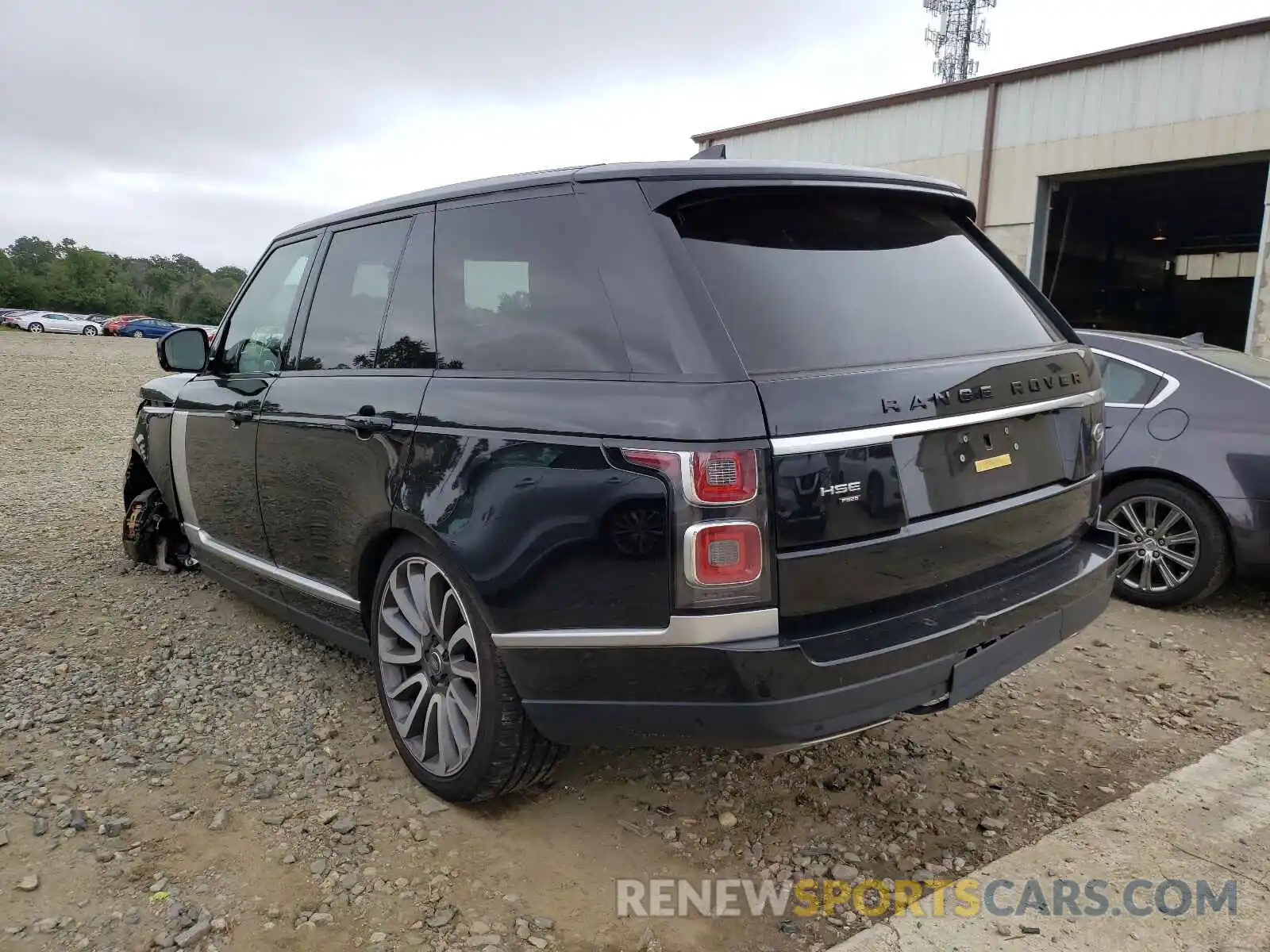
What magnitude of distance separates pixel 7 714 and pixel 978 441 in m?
3.49

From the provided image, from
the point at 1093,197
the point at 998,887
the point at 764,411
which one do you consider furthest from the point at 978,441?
the point at 1093,197

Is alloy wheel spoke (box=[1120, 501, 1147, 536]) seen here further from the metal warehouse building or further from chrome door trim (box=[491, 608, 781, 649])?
the metal warehouse building

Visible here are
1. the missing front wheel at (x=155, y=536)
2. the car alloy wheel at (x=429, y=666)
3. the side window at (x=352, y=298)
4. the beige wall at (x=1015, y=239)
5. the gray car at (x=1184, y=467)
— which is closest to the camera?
the car alloy wheel at (x=429, y=666)

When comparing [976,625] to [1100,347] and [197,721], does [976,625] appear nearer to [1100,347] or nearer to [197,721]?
[197,721]

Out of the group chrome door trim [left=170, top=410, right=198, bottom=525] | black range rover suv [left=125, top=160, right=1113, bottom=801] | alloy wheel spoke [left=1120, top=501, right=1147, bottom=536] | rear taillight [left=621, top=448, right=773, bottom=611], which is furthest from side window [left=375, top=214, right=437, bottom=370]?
alloy wheel spoke [left=1120, top=501, right=1147, bottom=536]

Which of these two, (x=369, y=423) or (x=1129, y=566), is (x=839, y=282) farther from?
(x=1129, y=566)

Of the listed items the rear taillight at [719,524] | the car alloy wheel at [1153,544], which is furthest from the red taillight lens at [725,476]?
the car alloy wheel at [1153,544]

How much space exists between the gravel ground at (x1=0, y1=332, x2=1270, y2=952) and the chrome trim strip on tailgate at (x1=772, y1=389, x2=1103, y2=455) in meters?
1.03

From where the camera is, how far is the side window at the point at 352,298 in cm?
311

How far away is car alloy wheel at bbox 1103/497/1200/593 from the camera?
4645mm

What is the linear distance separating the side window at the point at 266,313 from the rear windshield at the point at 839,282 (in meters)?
2.04

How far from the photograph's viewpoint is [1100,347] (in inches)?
202

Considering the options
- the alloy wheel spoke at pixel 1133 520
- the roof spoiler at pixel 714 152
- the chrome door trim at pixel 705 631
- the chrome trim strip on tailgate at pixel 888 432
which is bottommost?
the alloy wheel spoke at pixel 1133 520

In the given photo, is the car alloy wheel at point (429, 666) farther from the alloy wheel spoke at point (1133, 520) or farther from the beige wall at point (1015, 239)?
the beige wall at point (1015, 239)
